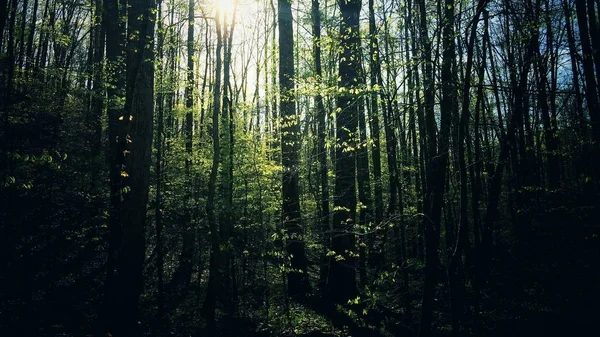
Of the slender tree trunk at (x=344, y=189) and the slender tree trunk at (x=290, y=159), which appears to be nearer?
the slender tree trunk at (x=344, y=189)

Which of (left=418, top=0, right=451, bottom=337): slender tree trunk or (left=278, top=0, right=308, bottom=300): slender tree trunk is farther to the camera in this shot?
(left=278, top=0, right=308, bottom=300): slender tree trunk

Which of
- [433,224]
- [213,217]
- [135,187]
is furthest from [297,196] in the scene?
[433,224]

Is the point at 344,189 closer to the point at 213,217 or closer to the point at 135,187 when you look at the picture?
the point at 213,217

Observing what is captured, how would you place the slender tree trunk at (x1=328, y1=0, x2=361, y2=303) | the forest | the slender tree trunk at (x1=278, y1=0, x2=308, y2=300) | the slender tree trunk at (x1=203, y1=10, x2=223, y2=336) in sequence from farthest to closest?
the slender tree trunk at (x1=278, y1=0, x2=308, y2=300) < the slender tree trunk at (x1=328, y1=0, x2=361, y2=303) < the slender tree trunk at (x1=203, y1=10, x2=223, y2=336) < the forest

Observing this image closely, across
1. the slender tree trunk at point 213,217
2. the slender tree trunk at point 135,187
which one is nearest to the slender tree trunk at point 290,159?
the slender tree trunk at point 213,217

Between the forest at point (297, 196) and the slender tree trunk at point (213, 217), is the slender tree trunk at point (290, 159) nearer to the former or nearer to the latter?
the forest at point (297, 196)

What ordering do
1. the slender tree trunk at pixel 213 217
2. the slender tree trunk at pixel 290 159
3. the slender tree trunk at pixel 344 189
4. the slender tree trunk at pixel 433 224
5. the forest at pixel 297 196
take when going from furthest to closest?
the slender tree trunk at pixel 290 159 → the slender tree trunk at pixel 344 189 → the slender tree trunk at pixel 213 217 → the forest at pixel 297 196 → the slender tree trunk at pixel 433 224

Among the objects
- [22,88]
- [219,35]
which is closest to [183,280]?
[219,35]

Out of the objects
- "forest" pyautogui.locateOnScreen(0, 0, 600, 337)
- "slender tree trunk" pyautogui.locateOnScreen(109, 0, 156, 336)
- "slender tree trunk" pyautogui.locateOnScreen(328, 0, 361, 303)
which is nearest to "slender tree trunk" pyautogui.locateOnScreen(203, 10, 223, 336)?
"forest" pyautogui.locateOnScreen(0, 0, 600, 337)

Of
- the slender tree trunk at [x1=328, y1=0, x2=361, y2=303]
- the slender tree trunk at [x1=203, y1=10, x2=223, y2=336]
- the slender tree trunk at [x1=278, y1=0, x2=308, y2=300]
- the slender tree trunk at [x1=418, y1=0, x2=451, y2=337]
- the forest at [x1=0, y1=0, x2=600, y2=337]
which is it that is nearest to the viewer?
the slender tree trunk at [x1=418, y1=0, x2=451, y2=337]

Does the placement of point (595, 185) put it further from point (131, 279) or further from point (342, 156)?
point (131, 279)

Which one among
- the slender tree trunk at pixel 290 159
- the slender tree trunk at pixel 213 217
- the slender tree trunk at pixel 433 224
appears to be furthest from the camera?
the slender tree trunk at pixel 290 159

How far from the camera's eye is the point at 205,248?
630 inches

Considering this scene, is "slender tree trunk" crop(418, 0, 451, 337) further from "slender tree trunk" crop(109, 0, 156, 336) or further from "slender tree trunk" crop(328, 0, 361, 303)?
"slender tree trunk" crop(109, 0, 156, 336)
